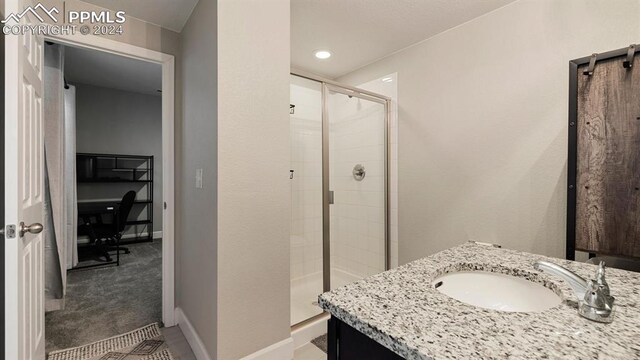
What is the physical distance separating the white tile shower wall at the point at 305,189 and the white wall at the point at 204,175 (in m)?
1.03

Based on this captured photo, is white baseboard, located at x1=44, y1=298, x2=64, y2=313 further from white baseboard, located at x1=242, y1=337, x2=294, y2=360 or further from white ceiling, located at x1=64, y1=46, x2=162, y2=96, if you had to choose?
white ceiling, located at x1=64, y1=46, x2=162, y2=96

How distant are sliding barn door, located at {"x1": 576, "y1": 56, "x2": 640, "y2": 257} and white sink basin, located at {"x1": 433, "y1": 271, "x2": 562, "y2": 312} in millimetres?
917

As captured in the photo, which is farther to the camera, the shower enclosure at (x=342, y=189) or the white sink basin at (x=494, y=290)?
the shower enclosure at (x=342, y=189)

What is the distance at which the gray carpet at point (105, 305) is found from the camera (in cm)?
208

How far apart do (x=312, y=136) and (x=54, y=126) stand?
7.70ft

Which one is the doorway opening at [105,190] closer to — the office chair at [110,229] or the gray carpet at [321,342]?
the office chair at [110,229]

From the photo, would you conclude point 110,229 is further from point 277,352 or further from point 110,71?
point 277,352

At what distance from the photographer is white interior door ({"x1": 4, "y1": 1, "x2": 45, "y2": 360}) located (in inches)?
42.2

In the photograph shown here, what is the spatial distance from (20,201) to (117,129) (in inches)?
167

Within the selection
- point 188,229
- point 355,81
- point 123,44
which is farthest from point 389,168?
point 123,44

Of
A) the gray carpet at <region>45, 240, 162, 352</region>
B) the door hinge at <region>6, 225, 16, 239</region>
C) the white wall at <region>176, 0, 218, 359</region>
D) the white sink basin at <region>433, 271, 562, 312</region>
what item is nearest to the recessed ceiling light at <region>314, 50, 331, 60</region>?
the white wall at <region>176, 0, 218, 359</region>

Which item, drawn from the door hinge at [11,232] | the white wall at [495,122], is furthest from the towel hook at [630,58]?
the door hinge at [11,232]

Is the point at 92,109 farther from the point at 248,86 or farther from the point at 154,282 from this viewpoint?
the point at 248,86

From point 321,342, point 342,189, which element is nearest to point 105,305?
point 321,342
